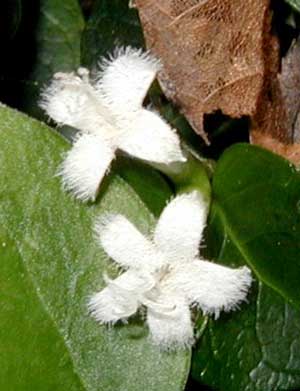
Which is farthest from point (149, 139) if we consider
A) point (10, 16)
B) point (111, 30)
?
point (10, 16)

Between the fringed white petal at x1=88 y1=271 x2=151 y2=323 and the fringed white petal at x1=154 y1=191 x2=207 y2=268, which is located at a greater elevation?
the fringed white petal at x1=154 y1=191 x2=207 y2=268

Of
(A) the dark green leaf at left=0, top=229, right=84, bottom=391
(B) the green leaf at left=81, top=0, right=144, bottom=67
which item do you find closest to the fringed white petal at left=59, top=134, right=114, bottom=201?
(A) the dark green leaf at left=0, top=229, right=84, bottom=391

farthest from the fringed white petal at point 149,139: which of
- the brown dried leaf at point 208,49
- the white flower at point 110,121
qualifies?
the brown dried leaf at point 208,49

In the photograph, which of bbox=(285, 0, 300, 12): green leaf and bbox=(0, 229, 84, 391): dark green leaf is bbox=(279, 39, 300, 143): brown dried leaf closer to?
bbox=(285, 0, 300, 12): green leaf

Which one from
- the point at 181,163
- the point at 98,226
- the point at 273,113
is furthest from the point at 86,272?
the point at 273,113

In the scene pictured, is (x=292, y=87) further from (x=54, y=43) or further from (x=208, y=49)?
(x=54, y=43)

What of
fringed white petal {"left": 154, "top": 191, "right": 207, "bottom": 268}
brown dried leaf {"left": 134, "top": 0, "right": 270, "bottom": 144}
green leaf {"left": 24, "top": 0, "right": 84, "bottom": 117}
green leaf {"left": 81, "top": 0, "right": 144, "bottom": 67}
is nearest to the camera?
fringed white petal {"left": 154, "top": 191, "right": 207, "bottom": 268}
